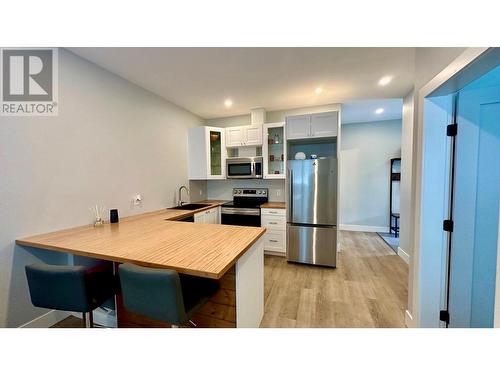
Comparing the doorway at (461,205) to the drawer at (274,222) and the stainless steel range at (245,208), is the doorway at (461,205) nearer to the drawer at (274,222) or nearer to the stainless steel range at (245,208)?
the drawer at (274,222)

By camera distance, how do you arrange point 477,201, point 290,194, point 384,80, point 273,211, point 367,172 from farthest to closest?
point 367,172 → point 273,211 → point 290,194 → point 384,80 → point 477,201

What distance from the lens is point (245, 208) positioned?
3412mm

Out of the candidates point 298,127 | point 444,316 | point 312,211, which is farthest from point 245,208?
point 444,316

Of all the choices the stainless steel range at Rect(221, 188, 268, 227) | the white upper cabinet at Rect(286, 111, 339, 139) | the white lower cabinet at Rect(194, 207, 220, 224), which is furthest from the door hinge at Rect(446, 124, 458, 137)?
the white lower cabinet at Rect(194, 207, 220, 224)

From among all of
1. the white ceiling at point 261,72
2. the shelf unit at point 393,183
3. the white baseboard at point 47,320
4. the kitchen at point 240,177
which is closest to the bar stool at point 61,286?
the kitchen at point 240,177

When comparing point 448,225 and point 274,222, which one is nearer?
point 448,225

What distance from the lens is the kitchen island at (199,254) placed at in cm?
114

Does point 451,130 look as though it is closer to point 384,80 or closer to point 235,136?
point 384,80

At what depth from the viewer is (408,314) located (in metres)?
1.70

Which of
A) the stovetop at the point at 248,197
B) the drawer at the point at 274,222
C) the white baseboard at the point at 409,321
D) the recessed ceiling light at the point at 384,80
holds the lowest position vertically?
the white baseboard at the point at 409,321

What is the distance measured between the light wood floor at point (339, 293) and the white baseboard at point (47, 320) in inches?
1.9

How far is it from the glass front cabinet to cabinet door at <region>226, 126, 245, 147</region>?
459mm

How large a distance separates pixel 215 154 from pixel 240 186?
2.78ft

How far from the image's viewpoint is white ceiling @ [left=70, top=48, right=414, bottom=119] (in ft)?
6.36
